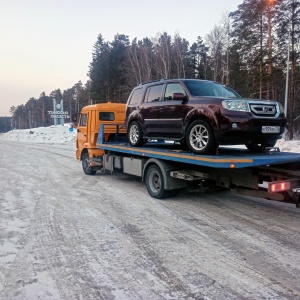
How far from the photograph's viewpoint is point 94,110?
35.4 feet

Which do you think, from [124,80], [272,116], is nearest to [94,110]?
[272,116]

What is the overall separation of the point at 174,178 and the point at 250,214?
6.01 feet

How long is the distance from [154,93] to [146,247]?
4471 millimetres

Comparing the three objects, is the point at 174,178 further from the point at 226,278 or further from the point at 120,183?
the point at 226,278

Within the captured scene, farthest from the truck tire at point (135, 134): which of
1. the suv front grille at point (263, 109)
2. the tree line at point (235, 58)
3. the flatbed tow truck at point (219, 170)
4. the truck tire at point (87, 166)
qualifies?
the tree line at point (235, 58)

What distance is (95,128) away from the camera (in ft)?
35.3

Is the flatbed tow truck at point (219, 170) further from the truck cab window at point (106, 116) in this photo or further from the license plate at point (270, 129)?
the truck cab window at point (106, 116)

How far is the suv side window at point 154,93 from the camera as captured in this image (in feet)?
25.0

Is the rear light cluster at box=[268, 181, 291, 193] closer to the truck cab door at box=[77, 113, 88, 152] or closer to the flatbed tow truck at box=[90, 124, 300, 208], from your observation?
the flatbed tow truck at box=[90, 124, 300, 208]

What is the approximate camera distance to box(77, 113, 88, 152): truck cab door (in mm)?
11266

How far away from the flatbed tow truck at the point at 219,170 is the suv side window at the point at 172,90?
127cm

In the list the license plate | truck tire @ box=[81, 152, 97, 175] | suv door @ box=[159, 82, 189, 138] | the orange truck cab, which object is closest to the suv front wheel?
suv door @ box=[159, 82, 189, 138]

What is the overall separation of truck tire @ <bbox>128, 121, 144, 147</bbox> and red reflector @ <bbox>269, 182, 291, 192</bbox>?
13.1ft

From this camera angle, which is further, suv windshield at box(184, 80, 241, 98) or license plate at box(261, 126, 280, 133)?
suv windshield at box(184, 80, 241, 98)
